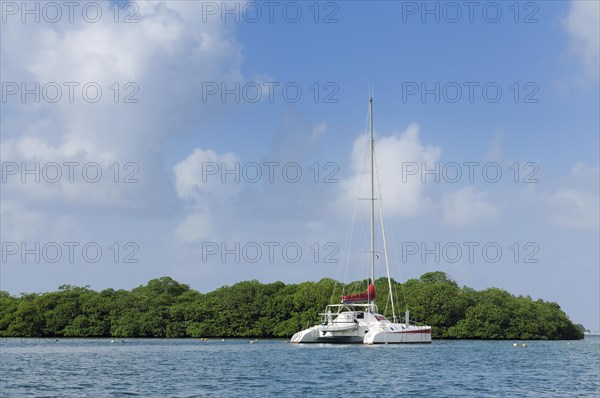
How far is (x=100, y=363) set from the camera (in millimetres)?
67312

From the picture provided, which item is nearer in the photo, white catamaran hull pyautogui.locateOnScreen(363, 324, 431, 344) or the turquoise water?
the turquoise water

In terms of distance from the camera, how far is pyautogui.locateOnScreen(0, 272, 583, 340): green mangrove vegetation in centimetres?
13300

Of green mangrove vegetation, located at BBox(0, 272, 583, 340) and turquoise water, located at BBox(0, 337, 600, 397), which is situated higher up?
green mangrove vegetation, located at BBox(0, 272, 583, 340)

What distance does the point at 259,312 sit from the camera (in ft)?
452

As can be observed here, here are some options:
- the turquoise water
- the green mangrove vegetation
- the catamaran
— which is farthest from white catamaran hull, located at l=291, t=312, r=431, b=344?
the green mangrove vegetation

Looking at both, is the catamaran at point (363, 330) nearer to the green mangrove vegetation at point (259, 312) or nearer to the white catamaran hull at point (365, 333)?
the white catamaran hull at point (365, 333)

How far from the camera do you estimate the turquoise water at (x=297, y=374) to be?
1796 inches

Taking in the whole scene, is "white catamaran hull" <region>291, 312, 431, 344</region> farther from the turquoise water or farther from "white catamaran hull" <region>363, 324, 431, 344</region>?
the turquoise water

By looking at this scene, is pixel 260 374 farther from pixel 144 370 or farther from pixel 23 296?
pixel 23 296

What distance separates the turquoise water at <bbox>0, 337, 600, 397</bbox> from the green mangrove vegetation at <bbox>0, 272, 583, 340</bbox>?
5154 cm

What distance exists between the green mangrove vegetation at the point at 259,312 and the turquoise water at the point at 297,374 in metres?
51.5

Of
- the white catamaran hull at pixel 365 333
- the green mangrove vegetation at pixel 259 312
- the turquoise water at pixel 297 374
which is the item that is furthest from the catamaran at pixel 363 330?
the green mangrove vegetation at pixel 259 312

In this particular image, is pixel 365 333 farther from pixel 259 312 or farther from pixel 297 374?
pixel 297 374

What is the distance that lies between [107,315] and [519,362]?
89.3m
